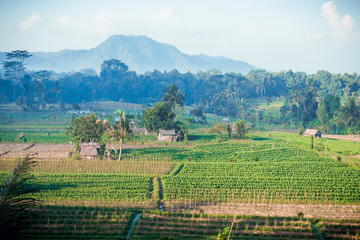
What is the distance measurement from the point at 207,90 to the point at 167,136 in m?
78.3

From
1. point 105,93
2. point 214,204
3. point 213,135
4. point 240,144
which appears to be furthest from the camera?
point 105,93

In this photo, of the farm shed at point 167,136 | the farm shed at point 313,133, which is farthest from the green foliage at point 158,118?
the farm shed at point 313,133

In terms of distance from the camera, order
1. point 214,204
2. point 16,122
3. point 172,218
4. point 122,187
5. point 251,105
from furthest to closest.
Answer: point 251,105, point 16,122, point 122,187, point 214,204, point 172,218

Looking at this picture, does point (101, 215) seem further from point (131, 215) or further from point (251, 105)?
point (251, 105)

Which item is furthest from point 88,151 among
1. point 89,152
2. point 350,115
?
point 350,115

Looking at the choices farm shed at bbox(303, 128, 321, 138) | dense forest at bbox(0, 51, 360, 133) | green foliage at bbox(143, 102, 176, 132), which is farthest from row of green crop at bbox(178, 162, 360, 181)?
dense forest at bbox(0, 51, 360, 133)

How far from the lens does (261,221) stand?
102 ft

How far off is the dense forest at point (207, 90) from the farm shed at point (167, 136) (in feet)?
144

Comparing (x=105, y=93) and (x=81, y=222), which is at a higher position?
(x=105, y=93)

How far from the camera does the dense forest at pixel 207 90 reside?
104 m

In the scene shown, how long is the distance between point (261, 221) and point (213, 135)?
147ft

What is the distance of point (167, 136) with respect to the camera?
69.1 m

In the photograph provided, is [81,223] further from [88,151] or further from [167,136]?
[167,136]

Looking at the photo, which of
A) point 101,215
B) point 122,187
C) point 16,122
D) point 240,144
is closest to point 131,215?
point 101,215
